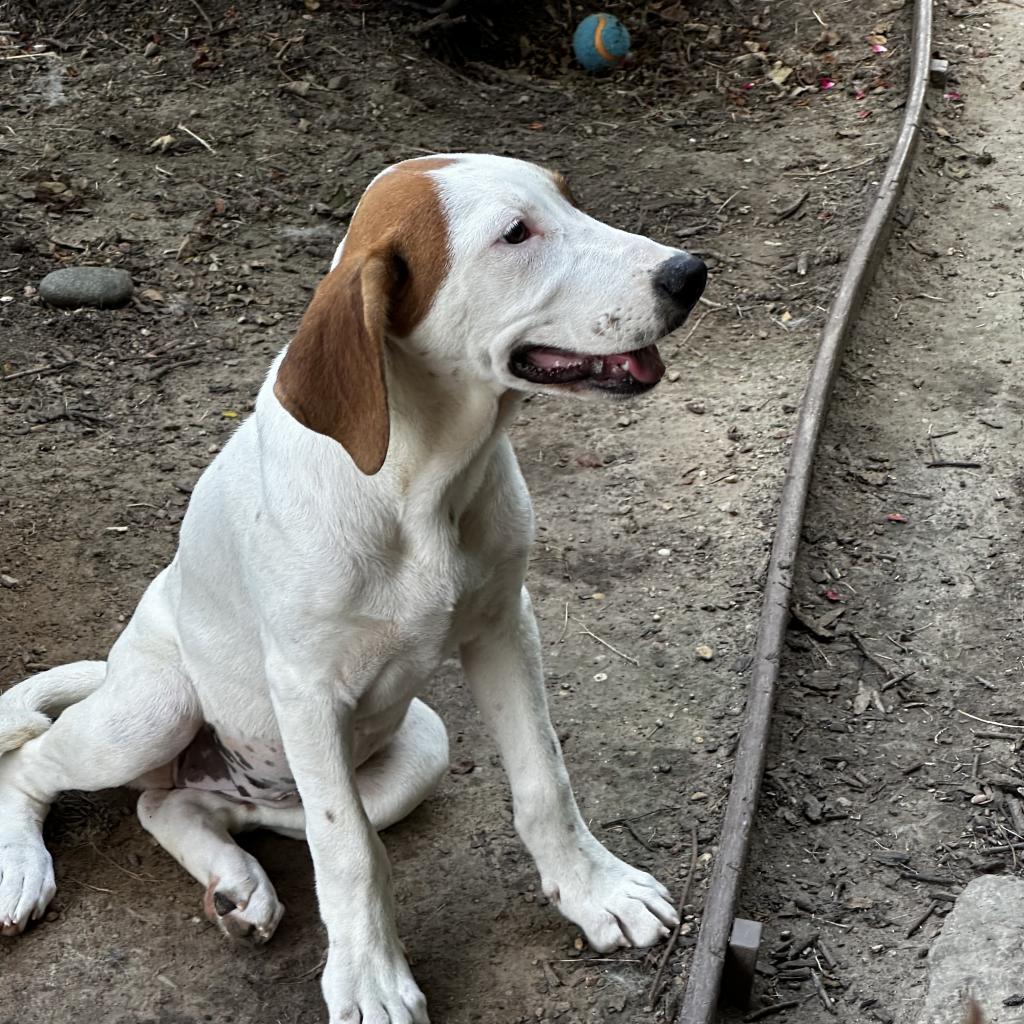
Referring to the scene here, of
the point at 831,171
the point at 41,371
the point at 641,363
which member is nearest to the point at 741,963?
the point at 641,363

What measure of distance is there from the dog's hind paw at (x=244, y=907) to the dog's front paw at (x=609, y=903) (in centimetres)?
70

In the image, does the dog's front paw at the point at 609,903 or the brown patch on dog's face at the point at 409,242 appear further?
the dog's front paw at the point at 609,903

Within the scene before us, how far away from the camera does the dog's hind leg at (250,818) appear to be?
3484mm

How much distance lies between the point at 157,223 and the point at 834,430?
361 centimetres

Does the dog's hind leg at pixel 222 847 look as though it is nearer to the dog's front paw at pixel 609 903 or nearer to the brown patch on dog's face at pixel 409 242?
the dog's front paw at pixel 609 903

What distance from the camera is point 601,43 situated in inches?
339

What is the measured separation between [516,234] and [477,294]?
0.46 feet

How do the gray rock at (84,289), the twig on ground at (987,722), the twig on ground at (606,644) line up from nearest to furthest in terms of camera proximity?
the twig on ground at (987,722) → the twig on ground at (606,644) → the gray rock at (84,289)

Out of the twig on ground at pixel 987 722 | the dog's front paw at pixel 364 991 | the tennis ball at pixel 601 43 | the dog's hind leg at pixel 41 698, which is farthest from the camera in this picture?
the tennis ball at pixel 601 43

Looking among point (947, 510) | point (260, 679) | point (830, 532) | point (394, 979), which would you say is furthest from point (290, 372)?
point (947, 510)

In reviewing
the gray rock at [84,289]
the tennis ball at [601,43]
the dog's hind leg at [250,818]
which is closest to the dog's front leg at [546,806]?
the dog's hind leg at [250,818]

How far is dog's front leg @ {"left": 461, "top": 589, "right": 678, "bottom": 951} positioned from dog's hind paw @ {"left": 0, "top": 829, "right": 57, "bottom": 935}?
50.6 inches

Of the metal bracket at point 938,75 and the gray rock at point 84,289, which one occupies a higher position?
the metal bracket at point 938,75

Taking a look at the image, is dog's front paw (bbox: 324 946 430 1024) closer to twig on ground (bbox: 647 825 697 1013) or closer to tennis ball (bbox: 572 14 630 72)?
twig on ground (bbox: 647 825 697 1013)
